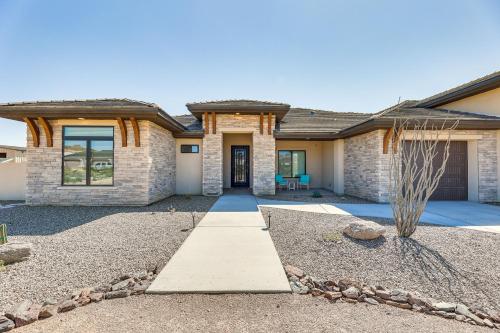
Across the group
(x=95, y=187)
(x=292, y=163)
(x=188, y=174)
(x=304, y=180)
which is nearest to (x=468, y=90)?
(x=304, y=180)

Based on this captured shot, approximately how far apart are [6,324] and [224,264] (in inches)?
101

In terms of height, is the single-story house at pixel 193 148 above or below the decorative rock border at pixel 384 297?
above

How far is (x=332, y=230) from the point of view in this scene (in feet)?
18.7

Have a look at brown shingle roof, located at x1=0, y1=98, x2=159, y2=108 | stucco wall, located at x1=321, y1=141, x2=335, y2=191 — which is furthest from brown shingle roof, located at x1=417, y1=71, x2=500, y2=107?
brown shingle roof, located at x1=0, y1=98, x2=159, y2=108

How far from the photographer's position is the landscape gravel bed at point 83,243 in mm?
3355

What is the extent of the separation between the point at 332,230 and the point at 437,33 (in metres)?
10.3

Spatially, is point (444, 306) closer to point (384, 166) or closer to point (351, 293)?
point (351, 293)

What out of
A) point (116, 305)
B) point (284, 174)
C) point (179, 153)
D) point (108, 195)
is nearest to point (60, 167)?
point (108, 195)

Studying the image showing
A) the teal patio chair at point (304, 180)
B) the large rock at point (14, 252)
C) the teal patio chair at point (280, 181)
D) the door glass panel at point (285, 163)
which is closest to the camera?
the large rock at point (14, 252)

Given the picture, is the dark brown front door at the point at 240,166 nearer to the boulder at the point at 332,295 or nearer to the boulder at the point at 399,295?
the boulder at the point at 332,295

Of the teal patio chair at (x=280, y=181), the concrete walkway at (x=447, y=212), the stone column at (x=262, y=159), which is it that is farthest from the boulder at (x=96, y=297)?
the teal patio chair at (x=280, y=181)

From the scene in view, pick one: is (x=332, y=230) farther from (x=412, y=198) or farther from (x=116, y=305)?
(x=116, y=305)

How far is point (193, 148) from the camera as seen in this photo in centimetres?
1257

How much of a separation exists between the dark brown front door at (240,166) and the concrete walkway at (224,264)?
8.77 m
